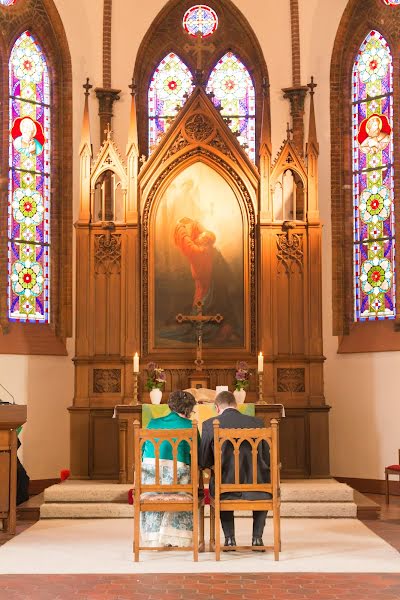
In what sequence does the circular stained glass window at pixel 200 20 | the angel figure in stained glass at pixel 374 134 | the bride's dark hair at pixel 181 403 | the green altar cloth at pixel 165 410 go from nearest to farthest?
the bride's dark hair at pixel 181 403 < the green altar cloth at pixel 165 410 < the angel figure in stained glass at pixel 374 134 < the circular stained glass window at pixel 200 20

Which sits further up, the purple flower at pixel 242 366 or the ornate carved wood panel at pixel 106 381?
the purple flower at pixel 242 366

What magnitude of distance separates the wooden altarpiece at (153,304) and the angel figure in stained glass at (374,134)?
1.43m

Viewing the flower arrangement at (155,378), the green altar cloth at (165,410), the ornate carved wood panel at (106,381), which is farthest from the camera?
the ornate carved wood panel at (106,381)

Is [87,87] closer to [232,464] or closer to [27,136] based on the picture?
[27,136]

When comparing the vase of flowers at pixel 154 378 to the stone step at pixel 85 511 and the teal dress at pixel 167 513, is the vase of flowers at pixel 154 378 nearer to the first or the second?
the stone step at pixel 85 511

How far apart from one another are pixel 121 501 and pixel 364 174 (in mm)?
7223

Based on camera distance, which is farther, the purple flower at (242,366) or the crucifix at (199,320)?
the crucifix at (199,320)

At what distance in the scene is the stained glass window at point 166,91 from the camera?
1788cm

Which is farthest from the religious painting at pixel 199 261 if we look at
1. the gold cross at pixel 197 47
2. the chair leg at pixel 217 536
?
the chair leg at pixel 217 536

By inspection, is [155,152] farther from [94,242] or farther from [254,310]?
[254,310]

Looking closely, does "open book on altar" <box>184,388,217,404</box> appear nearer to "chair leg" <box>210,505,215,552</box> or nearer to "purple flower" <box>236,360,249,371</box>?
"purple flower" <box>236,360,249,371</box>

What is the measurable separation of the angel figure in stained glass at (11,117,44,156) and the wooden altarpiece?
135 cm

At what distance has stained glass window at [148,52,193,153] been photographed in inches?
704

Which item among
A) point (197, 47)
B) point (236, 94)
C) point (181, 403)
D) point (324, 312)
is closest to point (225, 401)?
point (181, 403)
